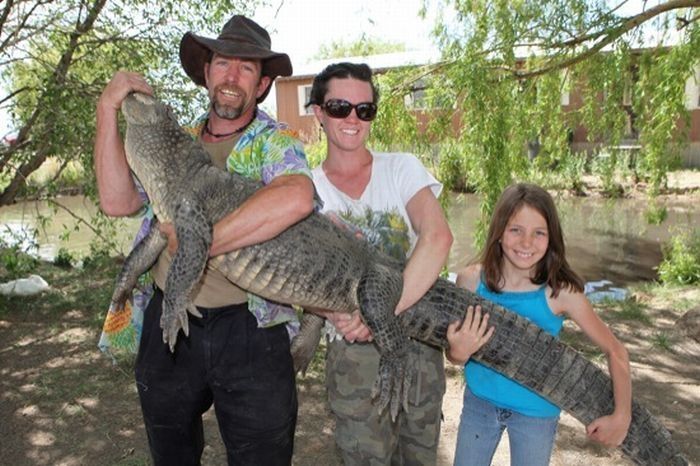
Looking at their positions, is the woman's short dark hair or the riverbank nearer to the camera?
the woman's short dark hair

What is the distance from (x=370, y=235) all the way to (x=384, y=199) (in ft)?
0.67

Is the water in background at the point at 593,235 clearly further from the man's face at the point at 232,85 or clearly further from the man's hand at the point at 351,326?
the man's face at the point at 232,85

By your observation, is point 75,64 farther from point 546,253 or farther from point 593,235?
point 593,235

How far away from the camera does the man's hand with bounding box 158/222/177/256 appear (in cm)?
238

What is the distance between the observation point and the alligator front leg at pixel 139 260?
2.53 meters

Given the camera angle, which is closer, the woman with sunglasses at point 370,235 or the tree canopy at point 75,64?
the woman with sunglasses at point 370,235

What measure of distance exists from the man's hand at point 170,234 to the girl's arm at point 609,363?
5.62 ft

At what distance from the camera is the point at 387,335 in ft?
8.71

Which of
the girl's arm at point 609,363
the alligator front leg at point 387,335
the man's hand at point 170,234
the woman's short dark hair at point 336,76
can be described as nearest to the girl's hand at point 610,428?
the girl's arm at point 609,363

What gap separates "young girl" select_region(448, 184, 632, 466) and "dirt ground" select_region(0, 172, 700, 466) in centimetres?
128

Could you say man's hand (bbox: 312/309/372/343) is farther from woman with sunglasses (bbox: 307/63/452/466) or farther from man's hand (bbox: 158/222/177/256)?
man's hand (bbox: 158/222/177/256)

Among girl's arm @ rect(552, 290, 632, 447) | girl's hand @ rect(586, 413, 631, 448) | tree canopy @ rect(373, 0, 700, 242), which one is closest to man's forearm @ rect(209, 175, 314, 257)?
girl's arm @ rect(552, 290, 632, 447)

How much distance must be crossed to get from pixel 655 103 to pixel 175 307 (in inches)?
182

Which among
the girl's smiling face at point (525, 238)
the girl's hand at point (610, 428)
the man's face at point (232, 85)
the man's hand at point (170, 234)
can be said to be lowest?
the girl's hand at point (610, 428)
